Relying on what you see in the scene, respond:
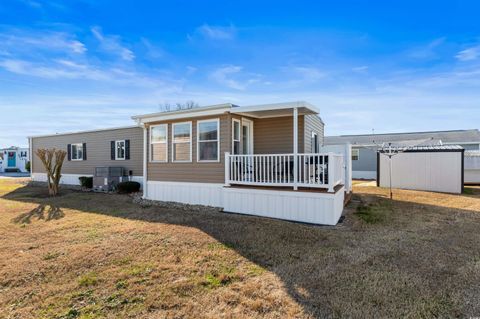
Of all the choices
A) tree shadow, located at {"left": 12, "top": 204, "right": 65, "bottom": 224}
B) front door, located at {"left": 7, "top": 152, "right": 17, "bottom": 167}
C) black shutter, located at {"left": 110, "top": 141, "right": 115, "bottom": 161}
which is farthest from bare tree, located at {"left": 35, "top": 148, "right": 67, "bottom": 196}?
front door, located at {"left": 7, "top": 152, "right": 17, "bottom": 167}

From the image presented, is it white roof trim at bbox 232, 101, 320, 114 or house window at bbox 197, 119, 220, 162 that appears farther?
house window at bbox 197, 119, 220, 162

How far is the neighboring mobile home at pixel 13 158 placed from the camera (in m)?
32.4

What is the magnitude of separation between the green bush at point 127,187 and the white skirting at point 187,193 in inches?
118

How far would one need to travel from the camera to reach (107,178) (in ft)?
45.1

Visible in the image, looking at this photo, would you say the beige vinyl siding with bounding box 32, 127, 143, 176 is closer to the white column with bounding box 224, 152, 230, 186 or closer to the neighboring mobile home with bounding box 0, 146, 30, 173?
the white column with bounding box 224, 152, 230, 186

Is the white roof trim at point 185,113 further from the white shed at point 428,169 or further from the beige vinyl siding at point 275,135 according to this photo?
the white shed at point 428,169

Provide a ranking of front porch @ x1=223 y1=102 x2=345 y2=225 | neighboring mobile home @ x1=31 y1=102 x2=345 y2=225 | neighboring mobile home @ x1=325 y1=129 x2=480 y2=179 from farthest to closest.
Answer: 1. neighboring mobile home @ x1=325 y1=129 x2=480 y2=179
2. neighboring mobile home @ x1=31 y1=102 x2=345 y2=225
3. front porch @ x1=223 y1=102 x2=345 y2=225

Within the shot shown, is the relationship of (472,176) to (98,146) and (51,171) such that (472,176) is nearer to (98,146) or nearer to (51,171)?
(98,146)

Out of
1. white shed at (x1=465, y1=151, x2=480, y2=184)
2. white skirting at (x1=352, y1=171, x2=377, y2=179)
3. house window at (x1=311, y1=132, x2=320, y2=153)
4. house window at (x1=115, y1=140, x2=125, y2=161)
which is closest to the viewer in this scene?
house window at (x1=311, y1=132, x2=320, y2=153)

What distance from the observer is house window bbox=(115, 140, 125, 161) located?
14695mm

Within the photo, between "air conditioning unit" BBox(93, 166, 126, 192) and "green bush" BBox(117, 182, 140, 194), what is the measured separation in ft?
3.52

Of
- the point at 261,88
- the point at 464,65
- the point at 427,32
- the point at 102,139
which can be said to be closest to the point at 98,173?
the point at 102,139

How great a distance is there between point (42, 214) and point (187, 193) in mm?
4302

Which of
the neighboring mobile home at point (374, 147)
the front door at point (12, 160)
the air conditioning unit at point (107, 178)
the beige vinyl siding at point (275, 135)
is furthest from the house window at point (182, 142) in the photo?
the front door at point (12, 160)
